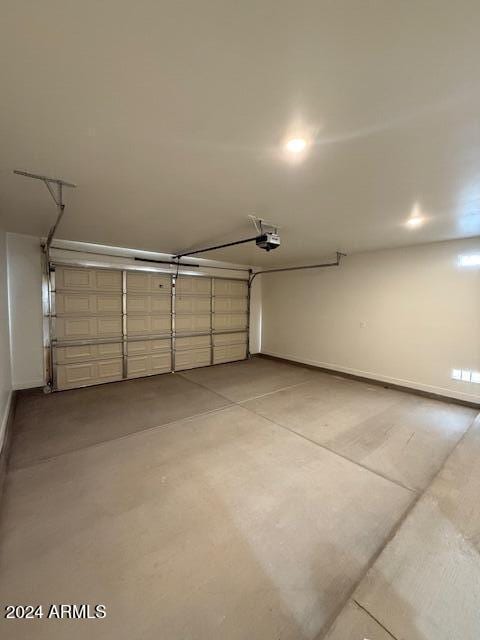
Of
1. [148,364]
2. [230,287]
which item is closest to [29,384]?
[148,364]

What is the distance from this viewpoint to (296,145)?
1.60m

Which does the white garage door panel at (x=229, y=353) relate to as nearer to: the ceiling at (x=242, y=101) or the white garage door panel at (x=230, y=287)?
the white garage door panel at (x=230, y=287)

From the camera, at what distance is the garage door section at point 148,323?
5086 mm

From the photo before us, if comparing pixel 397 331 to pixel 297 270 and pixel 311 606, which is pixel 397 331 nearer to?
pixel 297 270

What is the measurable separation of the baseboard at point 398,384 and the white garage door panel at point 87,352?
4100 mm

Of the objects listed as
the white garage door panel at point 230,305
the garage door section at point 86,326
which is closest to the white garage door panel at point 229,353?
the white garage door panel at point 230,305

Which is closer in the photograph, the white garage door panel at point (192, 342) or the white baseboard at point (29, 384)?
the white baseboard at point (29, 384)

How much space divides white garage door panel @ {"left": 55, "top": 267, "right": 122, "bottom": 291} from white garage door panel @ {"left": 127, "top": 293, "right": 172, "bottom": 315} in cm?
34

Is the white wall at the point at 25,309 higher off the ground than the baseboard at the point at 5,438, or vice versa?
the white wall at the point at 25,309

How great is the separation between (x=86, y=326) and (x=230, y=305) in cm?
332

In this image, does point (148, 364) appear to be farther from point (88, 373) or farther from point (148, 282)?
point (148, 282)

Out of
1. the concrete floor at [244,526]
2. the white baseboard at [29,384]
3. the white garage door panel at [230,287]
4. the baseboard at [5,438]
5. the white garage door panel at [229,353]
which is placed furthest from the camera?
the white garage door panel at [229,353]

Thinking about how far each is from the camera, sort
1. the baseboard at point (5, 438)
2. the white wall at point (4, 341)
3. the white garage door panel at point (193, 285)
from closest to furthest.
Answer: the baseboard at point (5, 438)
the white wall at point (4, 341)
the white garage door panel at point (193, 285)

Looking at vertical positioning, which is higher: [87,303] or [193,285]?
[193,285]
